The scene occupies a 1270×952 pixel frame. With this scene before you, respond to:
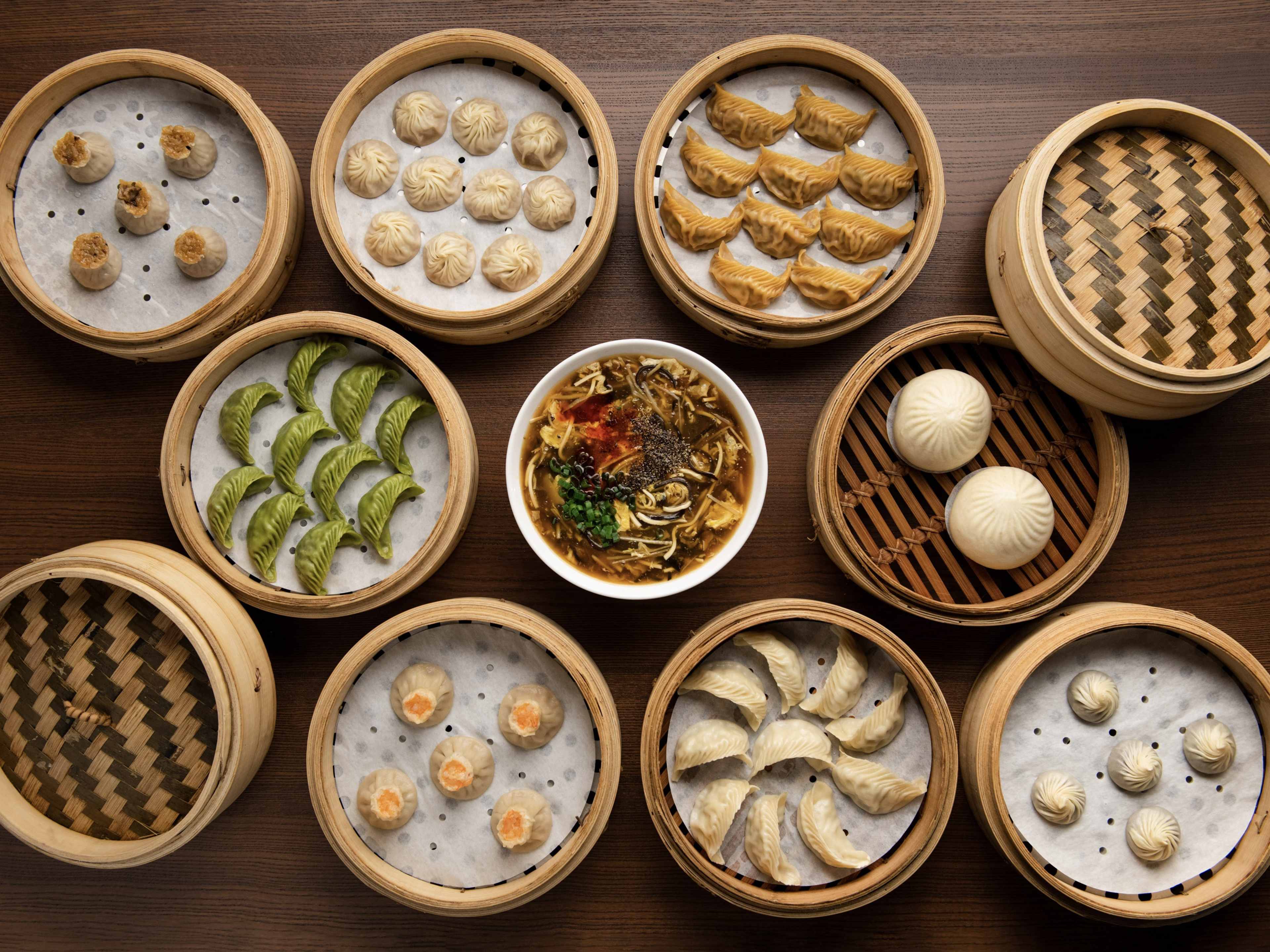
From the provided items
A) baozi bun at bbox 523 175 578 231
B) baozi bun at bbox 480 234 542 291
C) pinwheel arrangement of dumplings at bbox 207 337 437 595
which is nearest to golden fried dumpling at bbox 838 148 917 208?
baozi bun at bbox 523 175 578 231

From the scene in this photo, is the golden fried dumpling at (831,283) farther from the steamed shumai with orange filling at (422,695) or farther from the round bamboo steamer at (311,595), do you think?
the steamed shumai with orange filling at (422,695)

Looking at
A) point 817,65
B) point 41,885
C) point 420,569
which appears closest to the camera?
point 420,569

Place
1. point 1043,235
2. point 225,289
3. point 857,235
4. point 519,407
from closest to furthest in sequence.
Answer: point 1043,235 < point 857,235 < point 225,289 < point 519,407

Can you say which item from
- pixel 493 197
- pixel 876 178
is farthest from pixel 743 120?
pixel 493 197

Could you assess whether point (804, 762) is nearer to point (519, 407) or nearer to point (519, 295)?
point (519, 407)

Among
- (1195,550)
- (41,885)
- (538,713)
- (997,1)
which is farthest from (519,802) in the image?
(997,1)

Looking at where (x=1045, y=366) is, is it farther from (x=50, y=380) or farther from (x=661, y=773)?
(x=50, y=380)
